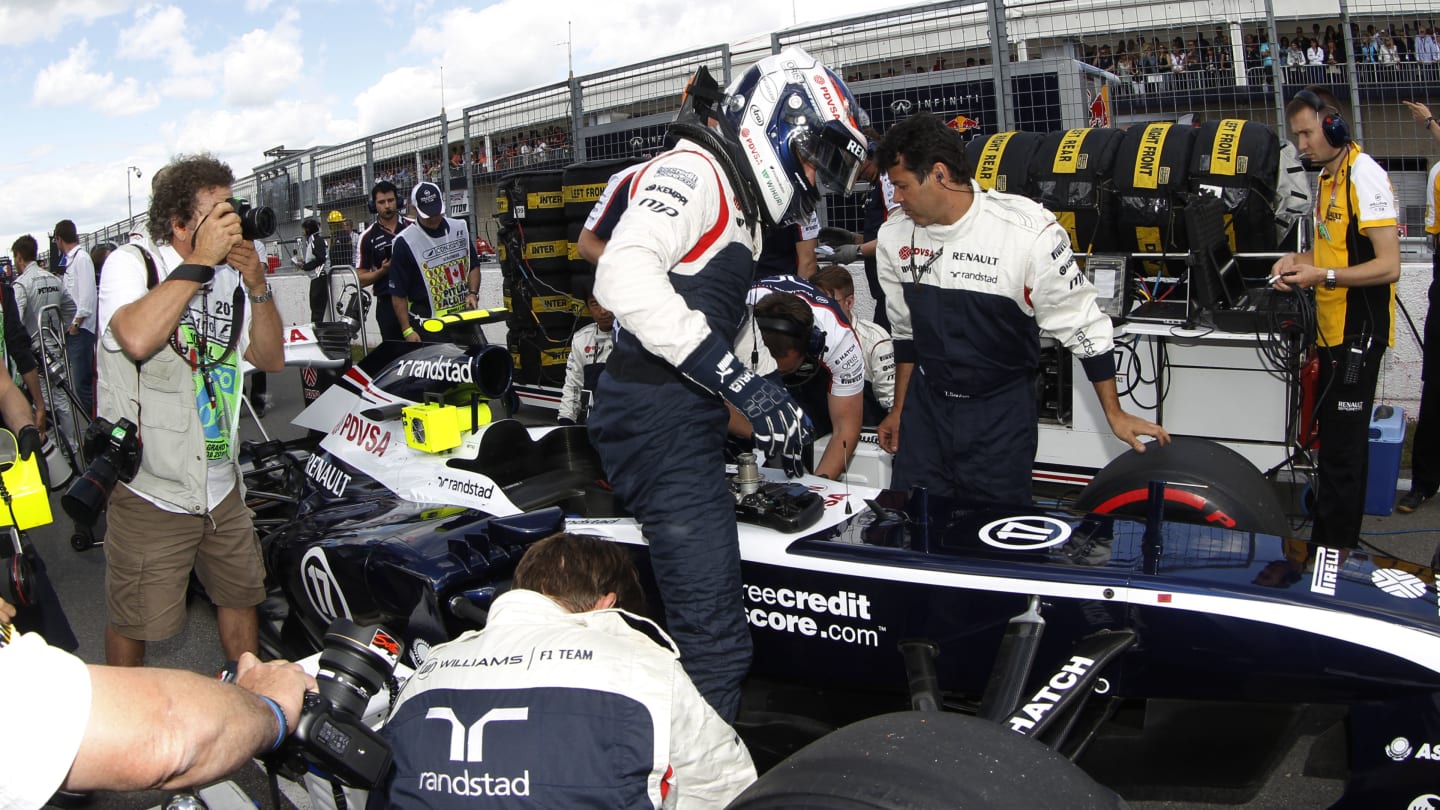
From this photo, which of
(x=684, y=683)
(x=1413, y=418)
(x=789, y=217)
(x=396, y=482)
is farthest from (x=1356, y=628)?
(x=1413, y=418)

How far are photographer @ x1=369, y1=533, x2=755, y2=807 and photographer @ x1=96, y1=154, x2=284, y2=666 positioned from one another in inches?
63.8

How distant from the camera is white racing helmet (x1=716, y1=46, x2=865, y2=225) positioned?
107 inches

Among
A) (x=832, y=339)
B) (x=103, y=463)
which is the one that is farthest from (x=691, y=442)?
(x=103, y=463)

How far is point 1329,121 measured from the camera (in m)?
4.44

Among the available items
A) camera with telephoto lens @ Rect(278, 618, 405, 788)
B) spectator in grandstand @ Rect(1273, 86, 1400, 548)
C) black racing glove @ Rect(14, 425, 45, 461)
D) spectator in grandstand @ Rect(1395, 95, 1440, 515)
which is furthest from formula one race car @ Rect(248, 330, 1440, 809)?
spectator in grandstand @ Rect(1395, 95, 1440, 515)

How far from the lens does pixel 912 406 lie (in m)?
3.65

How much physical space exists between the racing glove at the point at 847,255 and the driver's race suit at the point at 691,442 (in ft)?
14.3

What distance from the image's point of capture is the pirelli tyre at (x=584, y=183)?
27.9 feet

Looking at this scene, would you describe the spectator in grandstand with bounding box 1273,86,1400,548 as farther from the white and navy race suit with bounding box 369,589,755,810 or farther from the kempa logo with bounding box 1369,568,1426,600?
the white and navy race suit with bounding box 369,589,755,810

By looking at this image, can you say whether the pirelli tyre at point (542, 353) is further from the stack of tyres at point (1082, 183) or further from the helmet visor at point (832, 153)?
the helmet visor at point (832, 153)

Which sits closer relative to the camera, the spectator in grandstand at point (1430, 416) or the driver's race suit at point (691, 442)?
the driver's race suit at point (691, 442)

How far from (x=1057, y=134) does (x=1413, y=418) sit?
2714mm

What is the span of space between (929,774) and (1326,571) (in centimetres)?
127

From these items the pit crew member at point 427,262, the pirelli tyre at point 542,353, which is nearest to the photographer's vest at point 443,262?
the pit crew member at point 427,262
